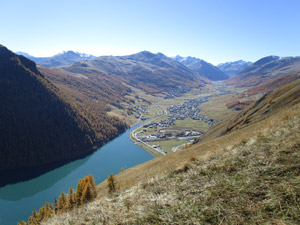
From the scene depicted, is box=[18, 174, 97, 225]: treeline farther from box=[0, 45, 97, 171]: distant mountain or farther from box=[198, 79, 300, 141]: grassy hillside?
box=[0, 45, 97, 171]: distant mountain

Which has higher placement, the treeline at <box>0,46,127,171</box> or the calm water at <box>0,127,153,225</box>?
the treeline at <box>0,46,127,171</box>

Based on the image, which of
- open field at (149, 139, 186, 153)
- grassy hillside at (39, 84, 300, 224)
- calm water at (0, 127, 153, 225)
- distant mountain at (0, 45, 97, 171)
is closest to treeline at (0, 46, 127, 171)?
distant mountain at (0, 45, 97, 171)

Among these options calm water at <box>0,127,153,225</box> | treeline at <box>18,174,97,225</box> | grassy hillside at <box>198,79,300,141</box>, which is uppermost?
grassy hillside at <box>198,79,300,141</box>

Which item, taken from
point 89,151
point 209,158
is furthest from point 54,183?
point 209,158

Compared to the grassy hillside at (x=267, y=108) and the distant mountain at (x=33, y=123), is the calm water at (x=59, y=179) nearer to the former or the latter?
the distant mountain at (x=33, y=123)

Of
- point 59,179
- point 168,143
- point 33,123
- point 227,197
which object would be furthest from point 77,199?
point 33,123

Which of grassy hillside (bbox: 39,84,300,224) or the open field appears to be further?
the open field

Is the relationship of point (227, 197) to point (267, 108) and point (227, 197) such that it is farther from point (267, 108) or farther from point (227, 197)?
point (267, 108)
